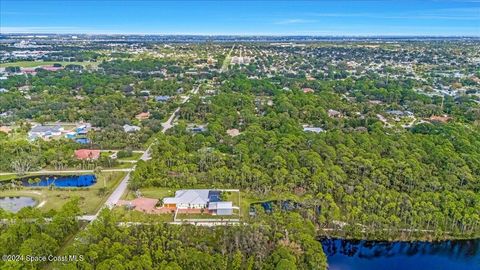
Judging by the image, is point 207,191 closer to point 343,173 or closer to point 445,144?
point 343,173

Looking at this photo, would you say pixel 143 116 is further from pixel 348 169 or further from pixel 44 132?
pixel 348 169

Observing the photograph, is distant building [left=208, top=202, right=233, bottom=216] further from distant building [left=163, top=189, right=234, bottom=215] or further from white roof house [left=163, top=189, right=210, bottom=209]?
white roof house [left=163, top=189, right=210, bottom=209]

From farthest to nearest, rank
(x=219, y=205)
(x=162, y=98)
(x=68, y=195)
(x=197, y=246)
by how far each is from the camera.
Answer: (x=162, y=98)
(x=68, y=195)
(x=219, y=205)
(x=197, y=246)

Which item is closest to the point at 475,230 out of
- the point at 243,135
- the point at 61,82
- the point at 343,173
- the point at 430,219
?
the point at 430,219

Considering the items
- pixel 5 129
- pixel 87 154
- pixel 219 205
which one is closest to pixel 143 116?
pixel 87 154

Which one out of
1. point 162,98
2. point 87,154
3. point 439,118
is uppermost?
point 162,98

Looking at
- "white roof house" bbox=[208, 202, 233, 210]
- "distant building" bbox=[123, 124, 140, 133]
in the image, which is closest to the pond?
"white roof house" bbox=[208, 202, 233, 210]

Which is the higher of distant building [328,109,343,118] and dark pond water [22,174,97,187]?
distant building [328,109,343,118]
